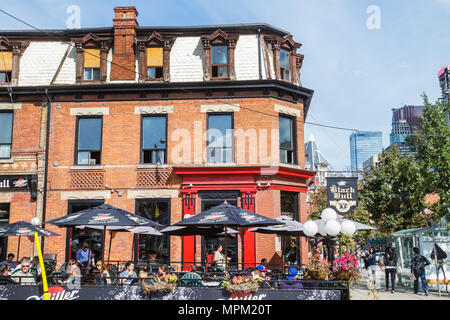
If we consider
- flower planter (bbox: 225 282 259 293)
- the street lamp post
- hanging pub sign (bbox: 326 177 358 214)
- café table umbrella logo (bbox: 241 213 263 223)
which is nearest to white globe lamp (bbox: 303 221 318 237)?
the street lamp post

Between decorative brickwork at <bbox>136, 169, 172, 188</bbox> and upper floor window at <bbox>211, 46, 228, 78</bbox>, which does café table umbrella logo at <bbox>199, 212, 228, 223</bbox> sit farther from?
upper floor window at <bbox>211, 46, 228, 78</bbox>

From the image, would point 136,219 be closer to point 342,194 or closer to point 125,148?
point 125,148

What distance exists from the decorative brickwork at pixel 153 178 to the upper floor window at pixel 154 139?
519 millimetres

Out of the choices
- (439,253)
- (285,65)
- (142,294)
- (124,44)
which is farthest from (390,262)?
(124,44)

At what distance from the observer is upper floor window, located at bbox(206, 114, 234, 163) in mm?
19219

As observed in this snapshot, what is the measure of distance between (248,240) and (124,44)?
1027 cm

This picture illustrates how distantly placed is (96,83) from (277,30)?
8.51 metres

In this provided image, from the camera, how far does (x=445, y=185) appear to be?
1769 centimetres

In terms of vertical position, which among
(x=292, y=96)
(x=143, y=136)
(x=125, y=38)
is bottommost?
(x=143, y=136)

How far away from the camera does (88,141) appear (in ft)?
64.3

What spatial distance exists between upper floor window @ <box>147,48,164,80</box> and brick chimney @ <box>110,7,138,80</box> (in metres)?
0.67

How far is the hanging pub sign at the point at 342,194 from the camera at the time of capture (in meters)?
18.3

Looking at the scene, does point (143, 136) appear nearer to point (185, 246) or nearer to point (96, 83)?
point (96, 83)
